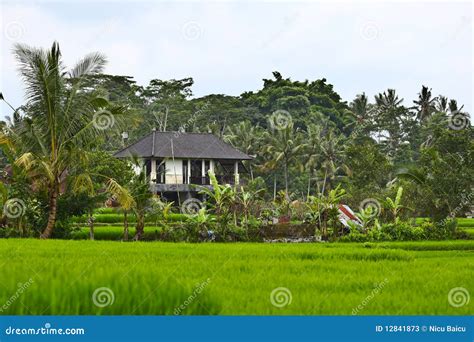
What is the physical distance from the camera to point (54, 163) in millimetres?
18109

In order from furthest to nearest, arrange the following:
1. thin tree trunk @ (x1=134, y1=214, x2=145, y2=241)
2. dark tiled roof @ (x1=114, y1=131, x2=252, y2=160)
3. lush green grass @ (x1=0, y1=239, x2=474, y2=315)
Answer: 1. dark tiled roof @ (x1=114, y1=131, x2=252, y2=160)
2. thin tree trunk @ (x1=134, y1=214, x2=145, y2=241)
3. lush green grass @ (x1=0, y1=239, x2=474, y2=315)

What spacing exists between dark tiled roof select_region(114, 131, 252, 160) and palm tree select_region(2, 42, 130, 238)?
686 inches

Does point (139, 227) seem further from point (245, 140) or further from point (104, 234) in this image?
point (245, 140)

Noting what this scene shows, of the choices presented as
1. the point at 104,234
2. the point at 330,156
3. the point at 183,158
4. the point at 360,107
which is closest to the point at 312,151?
the point at 330,156

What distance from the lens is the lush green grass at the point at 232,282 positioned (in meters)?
5.34

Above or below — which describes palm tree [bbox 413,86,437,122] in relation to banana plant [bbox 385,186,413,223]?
above

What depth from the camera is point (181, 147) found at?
38312 millimetres

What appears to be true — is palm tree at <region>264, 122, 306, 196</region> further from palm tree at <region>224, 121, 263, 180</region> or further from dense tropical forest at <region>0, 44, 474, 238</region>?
palm tree at <region>224, 121, 263, 180</region>

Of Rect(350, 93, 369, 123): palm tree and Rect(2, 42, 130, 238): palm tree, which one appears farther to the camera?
Rect(350, 93, 369, 123): palm tree

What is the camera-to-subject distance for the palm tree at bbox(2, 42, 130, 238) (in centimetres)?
1777

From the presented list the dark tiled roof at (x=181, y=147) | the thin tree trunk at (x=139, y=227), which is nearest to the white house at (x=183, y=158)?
the dark tiled roof at (x=181, y=147)

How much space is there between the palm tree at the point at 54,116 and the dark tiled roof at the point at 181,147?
57.2 feet

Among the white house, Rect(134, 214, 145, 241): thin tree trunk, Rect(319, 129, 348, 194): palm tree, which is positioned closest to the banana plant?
Rect(134, 214, 145, 241): thin tree trunk

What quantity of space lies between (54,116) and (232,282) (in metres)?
11.8
